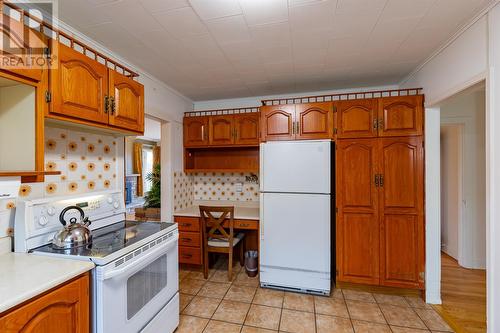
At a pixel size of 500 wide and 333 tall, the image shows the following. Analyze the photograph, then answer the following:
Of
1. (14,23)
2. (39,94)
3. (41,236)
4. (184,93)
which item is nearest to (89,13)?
(14,23)

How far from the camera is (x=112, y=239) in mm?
1569

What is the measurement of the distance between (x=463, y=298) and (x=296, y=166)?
84.4 inches

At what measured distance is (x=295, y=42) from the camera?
2025 mm

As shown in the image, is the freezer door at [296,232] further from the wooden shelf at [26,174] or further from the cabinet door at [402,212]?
the wooden shelf at [26,174]

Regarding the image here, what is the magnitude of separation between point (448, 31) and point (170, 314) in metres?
3.06

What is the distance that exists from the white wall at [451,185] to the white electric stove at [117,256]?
12.2 feet

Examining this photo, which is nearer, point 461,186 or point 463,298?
point 463,298

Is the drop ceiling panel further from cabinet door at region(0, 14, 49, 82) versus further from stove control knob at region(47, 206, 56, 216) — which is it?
stove control knob at region(47, 206, 56, 216)

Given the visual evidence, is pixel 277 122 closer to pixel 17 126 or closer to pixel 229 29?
pixel 229 29

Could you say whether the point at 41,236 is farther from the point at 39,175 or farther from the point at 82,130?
the point at 82,130

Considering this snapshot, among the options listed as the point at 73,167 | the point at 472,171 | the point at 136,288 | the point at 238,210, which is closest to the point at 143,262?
the point at 136,288

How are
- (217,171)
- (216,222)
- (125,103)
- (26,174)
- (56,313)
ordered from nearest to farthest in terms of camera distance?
1. (56,313)
2. (26,174)
3. (125,103)
4. (216,222)
5. (217,171)

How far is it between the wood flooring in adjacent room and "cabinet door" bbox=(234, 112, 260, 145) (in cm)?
260

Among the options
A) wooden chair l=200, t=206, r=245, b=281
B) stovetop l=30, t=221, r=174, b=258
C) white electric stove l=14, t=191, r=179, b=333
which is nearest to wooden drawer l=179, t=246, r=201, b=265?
wooden chair l=200, t=206, r=245, b=281
